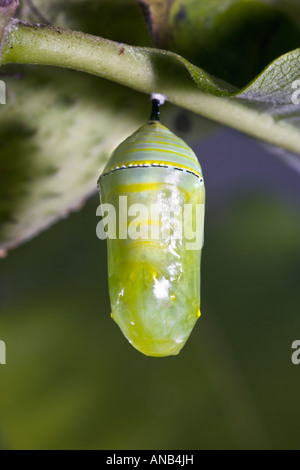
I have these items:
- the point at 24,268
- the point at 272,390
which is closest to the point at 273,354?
the point at 272,390

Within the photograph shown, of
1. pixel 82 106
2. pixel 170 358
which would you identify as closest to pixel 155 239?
pixel 82 106

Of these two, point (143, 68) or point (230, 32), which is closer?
point (143, 68)

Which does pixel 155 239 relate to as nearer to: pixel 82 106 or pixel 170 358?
pixel 82 106

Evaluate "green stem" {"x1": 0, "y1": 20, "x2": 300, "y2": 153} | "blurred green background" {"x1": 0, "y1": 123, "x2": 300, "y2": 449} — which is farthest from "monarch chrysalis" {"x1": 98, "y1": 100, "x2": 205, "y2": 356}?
"blurred green background" {"x1": 0, "y1": 123, "x2": 300, "y2": 449}

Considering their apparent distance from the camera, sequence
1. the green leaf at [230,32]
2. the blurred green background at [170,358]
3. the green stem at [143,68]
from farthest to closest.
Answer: the blurred green background at [170,358], the green leaf at [230,32], the green stem at [143,68]

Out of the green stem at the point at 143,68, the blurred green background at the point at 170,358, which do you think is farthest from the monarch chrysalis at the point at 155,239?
the blurred green background at the point at 170,358

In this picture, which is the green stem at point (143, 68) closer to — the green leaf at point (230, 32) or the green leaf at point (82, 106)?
the green leaf at point (82, 106)

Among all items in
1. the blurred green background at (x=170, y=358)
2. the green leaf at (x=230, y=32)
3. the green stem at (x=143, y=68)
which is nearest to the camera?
the green stem at (x=143, y=68)
